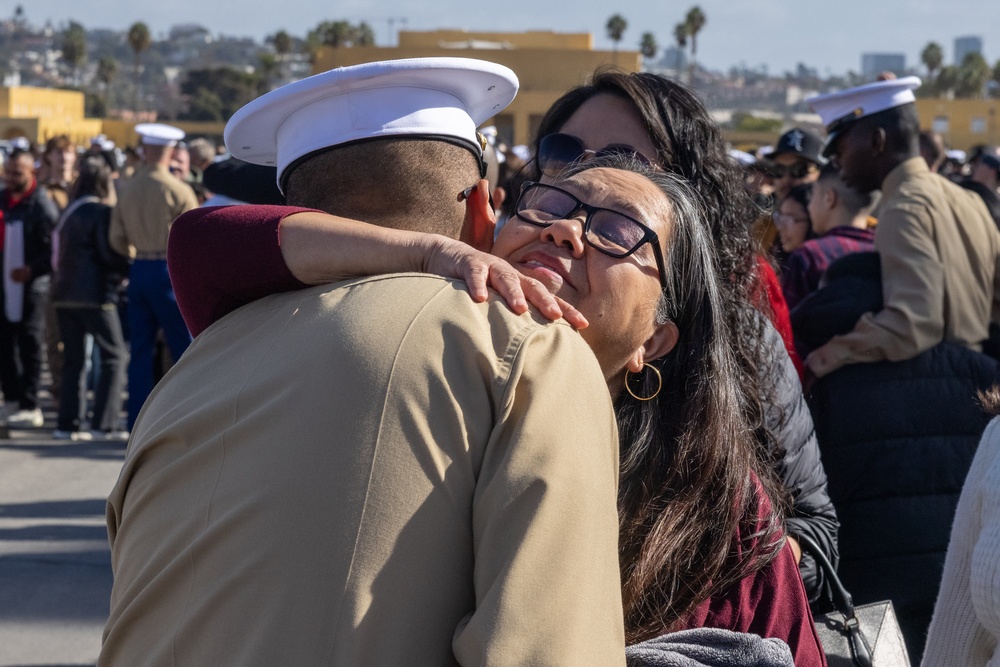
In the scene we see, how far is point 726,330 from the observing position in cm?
212

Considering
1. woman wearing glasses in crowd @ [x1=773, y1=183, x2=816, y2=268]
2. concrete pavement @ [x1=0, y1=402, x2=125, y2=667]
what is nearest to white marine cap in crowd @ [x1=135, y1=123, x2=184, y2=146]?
concrete pavement @ [x1=0, y1=402, x2=125, y2=667]

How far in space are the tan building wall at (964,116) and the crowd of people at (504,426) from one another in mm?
54206

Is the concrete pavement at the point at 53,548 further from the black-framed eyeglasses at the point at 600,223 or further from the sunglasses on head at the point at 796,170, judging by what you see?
the sunglasses on head at the point at 796,170

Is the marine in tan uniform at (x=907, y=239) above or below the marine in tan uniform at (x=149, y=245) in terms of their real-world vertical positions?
above

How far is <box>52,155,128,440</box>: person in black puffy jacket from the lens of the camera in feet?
25.5

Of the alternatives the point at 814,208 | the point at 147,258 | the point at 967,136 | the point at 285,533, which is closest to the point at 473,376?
the point at 285,533

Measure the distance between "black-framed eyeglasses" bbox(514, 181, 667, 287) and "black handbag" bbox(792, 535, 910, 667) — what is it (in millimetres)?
858

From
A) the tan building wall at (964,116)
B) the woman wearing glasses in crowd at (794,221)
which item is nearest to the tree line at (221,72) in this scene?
the tan building wall at (964,116)

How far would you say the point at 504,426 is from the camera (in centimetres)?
126

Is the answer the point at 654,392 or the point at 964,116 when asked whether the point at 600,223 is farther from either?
the point at 964,116

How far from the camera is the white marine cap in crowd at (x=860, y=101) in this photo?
3.91 metres

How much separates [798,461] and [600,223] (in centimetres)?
94

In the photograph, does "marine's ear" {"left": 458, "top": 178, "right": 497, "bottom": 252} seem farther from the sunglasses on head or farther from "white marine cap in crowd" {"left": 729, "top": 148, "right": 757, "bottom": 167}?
the sunglasses on head

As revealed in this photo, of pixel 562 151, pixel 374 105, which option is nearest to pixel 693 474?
pixel 374 105
